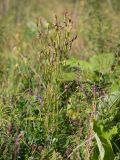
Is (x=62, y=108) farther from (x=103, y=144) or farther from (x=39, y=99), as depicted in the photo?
(x=103, y=144)

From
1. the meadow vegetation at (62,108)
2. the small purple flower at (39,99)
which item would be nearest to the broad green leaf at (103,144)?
the meadow vegetation at (62,108)

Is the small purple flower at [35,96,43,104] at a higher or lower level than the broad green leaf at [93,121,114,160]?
higher

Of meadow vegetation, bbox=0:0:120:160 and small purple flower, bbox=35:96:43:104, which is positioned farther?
small purple flower, bbox=35:96:43:104

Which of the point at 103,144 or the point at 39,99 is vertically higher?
the point at 39,99

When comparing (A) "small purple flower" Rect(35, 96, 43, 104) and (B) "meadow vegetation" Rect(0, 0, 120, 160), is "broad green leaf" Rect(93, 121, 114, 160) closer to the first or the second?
(B) "meadow vegetation" Rect(0, 0, 120, 160)

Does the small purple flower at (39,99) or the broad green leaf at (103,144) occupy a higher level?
the small purple flower at (39,99)

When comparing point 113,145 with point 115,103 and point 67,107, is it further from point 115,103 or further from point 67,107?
point 67,107

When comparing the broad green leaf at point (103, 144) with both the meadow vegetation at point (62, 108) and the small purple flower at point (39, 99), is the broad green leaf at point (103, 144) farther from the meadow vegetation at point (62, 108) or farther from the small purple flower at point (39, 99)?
the small purple flower at point (39, 99)

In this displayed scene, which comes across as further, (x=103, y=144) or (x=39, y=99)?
(x=39, y=99)

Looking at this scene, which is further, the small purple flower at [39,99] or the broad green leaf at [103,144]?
the small purple flower at [39,99]

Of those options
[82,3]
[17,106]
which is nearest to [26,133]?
[17,106]

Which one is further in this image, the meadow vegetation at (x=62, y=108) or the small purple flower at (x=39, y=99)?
the small purple flower at (x=39, y=99)

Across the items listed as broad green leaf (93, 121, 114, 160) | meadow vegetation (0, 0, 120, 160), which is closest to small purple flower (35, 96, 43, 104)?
meadow vegetation (0, 0, 120, 160)

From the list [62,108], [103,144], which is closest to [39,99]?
[62,108]
